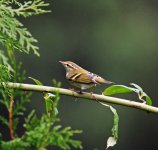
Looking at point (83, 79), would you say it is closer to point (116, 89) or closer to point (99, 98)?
point (116, 89)

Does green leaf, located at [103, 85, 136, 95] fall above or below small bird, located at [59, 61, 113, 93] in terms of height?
below

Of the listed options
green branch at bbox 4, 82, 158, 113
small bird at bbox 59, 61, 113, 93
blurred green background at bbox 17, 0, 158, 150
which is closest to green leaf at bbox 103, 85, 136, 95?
→ green branch at bbox 4, 82, 158, 113

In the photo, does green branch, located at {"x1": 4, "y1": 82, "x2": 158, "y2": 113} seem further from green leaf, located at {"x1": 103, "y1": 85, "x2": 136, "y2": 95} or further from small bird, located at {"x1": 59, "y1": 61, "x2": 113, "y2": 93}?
small bird, located at {"x1": 59, "y1": 61, "x2": 113, "y2": 93}

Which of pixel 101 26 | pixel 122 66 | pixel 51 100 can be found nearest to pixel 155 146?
pixel 122 66

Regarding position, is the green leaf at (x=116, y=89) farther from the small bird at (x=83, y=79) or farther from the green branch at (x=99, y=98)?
the small bird at (x=83, y=79)

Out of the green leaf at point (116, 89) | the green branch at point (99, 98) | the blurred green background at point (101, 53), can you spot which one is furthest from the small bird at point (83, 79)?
the blurred green background at point (101, 53)

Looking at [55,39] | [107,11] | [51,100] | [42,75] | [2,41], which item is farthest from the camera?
[107,11]

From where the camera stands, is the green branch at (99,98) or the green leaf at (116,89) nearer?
the green branch at (99,98)

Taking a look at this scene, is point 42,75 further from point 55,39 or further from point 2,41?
point 2,41
